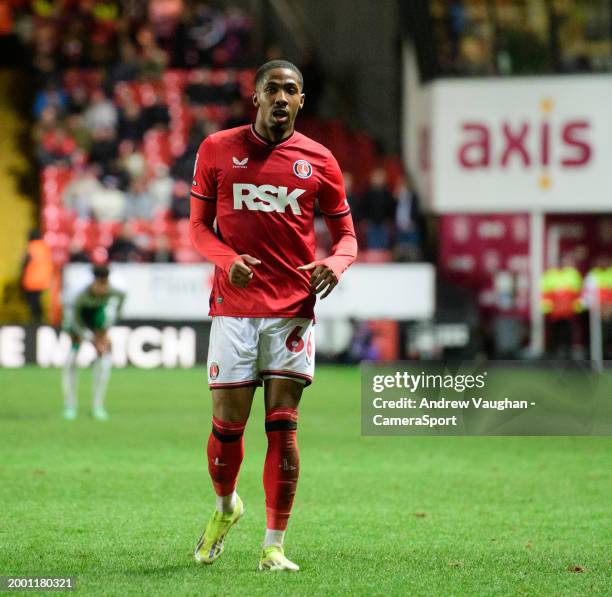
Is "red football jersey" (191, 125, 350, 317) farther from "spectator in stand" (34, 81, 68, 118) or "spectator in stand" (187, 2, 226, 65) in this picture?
"spectator in stand" (187, 2, 226, 65)

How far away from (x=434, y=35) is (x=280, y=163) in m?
20.7

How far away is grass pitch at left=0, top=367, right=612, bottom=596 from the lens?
6.61 m

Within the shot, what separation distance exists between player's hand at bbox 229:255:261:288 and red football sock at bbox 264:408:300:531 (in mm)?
634

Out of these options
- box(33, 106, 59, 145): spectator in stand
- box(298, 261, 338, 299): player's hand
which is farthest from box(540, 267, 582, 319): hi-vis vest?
box(298, 261, 338, 299): player's hand

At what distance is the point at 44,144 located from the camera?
2777cm

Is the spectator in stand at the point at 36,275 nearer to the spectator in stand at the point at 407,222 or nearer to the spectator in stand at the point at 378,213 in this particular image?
the spectator in stand at the point at 378,213

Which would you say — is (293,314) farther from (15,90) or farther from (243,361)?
(15,90)

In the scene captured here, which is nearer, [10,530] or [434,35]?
[10,530]

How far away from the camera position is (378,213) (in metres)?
25.9

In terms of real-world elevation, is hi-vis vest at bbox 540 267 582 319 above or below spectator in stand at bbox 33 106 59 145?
below

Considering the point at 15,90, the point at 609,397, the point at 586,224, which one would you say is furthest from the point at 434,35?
the point at 609,397

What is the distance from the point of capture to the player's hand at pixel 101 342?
15.8 metres

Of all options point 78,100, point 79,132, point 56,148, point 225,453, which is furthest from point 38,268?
point 225,453

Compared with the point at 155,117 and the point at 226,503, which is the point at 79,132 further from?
the point at 226,503
